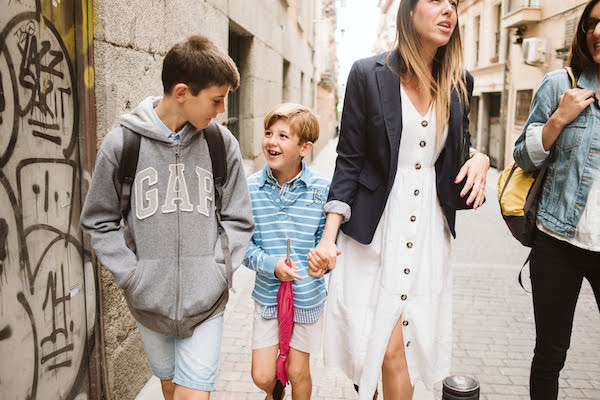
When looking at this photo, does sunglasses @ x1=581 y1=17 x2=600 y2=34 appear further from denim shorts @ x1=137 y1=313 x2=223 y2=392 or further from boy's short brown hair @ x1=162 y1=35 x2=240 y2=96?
denim shorts @ x1=137 y1=313 x2=223 y2=392

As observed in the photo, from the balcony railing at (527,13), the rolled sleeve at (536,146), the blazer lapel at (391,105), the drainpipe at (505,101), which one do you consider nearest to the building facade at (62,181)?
the blazer lapel at (391,105)

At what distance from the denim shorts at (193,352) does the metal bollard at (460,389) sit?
98 cm

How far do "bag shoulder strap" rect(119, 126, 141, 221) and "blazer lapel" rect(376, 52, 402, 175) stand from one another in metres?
0.98

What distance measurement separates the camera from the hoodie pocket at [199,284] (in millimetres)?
2066

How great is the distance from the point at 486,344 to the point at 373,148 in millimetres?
2503

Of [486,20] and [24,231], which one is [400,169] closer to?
[24,231]

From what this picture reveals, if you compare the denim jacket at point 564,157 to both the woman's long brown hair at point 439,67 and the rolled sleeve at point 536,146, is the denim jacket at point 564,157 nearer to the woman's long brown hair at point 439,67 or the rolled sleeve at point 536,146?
the rolled sleeve at point 536,146

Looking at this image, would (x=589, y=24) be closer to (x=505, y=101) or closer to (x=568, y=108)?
(x=568, y=108)

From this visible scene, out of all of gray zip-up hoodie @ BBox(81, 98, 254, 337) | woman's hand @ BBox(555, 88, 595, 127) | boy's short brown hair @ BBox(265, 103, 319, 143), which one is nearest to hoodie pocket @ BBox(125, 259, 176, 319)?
gray zip-up hoodie @ BBox(81, 98, 254, 337)

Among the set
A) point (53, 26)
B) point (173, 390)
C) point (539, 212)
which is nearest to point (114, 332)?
point (173, 390)

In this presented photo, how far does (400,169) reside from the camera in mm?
2266

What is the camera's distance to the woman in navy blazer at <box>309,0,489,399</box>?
7.31 feet

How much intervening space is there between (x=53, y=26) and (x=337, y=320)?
70.8 inches

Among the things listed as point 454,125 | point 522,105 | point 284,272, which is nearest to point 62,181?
point 284,272
